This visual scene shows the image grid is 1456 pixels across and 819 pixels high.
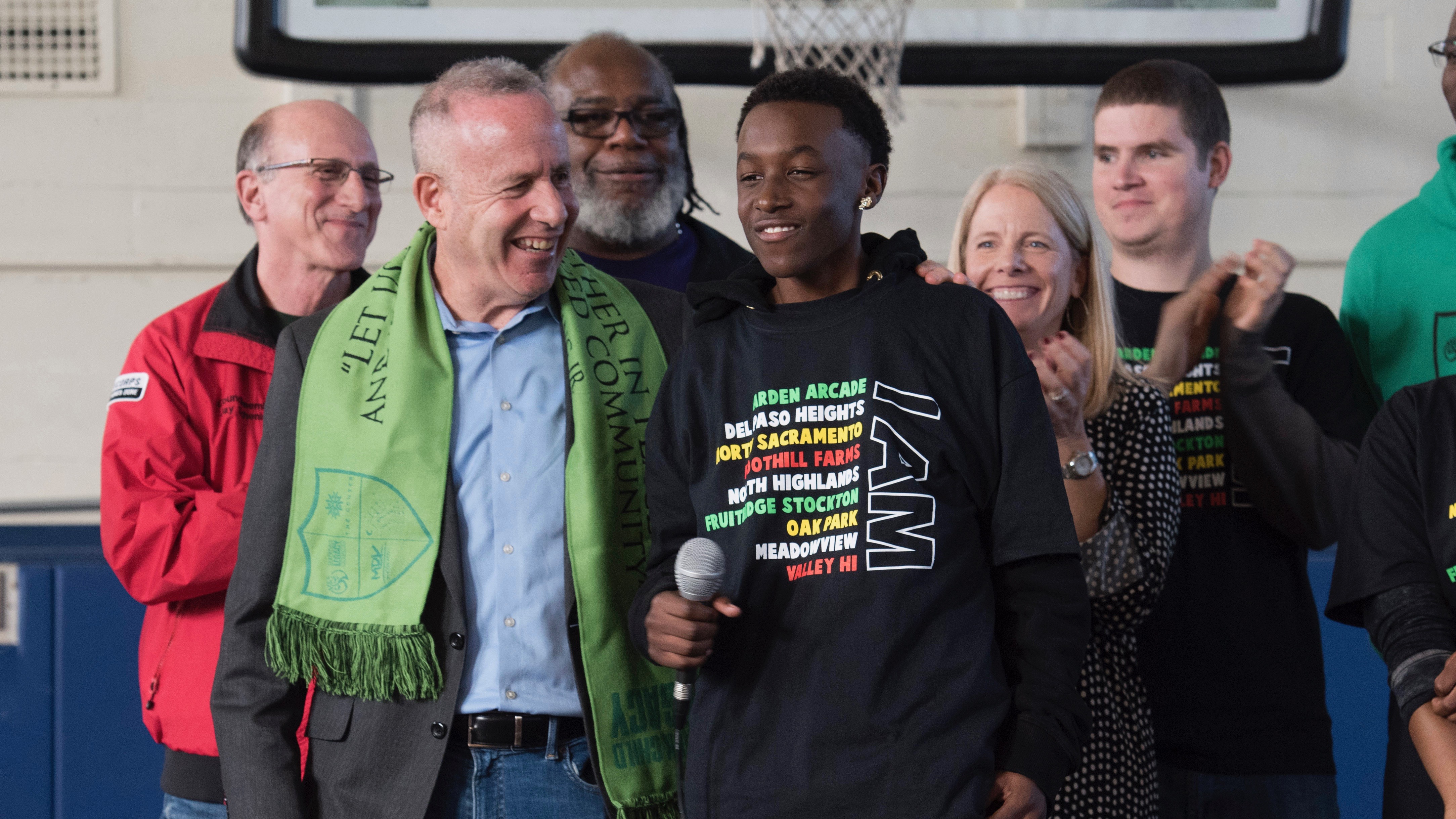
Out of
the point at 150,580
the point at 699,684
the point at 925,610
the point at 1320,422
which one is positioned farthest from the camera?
the point at 1320,422

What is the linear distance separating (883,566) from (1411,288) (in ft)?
4.52

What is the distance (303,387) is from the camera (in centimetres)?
169

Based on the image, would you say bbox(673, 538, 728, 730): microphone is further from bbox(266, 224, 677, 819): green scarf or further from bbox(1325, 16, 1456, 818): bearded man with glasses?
bbox(1325, 16, 1456, 818): bearded man with glasses

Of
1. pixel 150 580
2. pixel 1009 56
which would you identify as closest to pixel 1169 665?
pixel 150 580

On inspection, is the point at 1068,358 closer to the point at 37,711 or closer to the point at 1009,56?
the point at 1009,56

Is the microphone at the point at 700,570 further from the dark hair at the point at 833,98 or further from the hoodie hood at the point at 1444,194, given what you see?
the hoodie hood at the point at 1444,194

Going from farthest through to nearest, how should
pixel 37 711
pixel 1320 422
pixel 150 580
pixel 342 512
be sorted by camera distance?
pixel 37 711 → pixel 1320 422 → pixel 150 580 → pixel 342 512

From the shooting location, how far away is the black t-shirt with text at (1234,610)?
194cm

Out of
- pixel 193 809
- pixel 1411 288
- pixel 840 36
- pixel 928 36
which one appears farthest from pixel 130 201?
pixel 1411 288

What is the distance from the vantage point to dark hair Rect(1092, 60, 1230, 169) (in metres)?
2.24

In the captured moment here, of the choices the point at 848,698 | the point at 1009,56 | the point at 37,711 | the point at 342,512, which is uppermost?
the point at 1009,56

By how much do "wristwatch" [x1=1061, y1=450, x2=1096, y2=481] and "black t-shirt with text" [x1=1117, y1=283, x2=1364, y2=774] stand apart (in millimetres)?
481

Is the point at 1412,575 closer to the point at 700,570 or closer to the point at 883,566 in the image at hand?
the point at 883,566

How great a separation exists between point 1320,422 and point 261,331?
6.02ft
